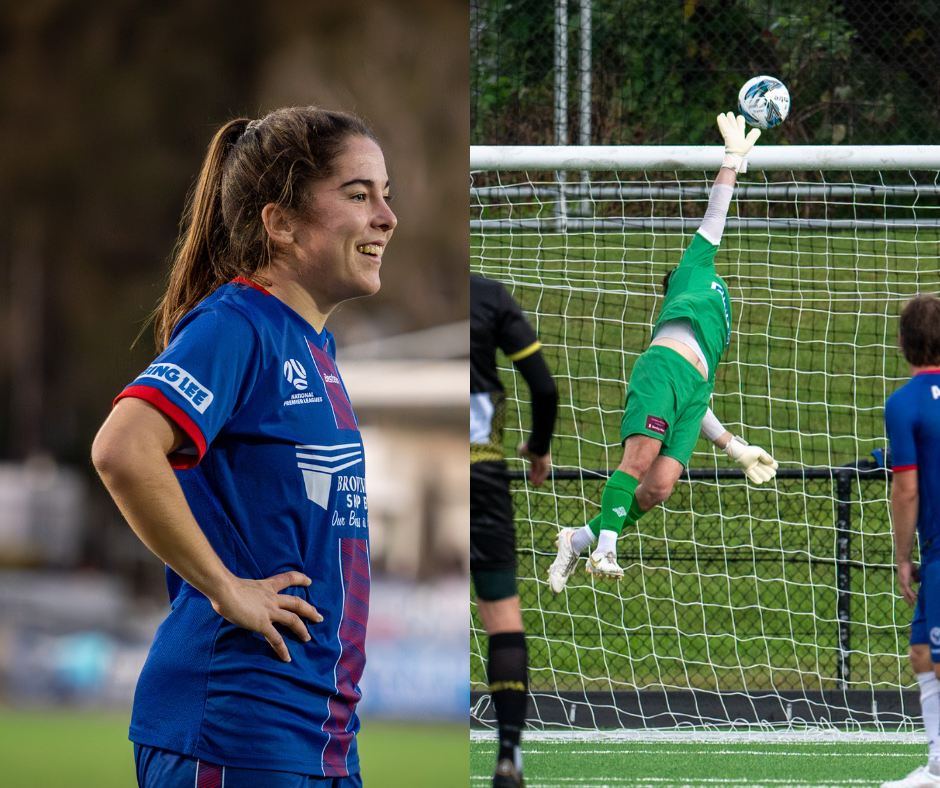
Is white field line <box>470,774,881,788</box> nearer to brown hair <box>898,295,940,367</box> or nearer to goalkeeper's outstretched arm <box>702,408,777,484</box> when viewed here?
goalkeeper's outstretched arm <box>702,408,777,484</box>

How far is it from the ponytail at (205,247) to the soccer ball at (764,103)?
8.52ft

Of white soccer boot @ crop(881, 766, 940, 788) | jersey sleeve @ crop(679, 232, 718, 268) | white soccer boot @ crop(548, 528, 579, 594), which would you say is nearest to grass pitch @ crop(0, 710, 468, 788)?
white soccer boot @ crop(548, 528, 579, 594)

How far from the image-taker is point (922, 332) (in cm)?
277

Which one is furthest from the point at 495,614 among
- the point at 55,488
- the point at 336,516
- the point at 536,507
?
the point at 536,507

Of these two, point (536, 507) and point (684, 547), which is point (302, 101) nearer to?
point (536, 507)

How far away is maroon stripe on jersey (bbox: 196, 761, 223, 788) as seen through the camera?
84 cm

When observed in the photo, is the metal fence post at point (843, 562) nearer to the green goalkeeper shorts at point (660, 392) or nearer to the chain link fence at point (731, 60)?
the green goalkeeper shorts at point (660, 392)

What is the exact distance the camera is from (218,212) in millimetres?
969

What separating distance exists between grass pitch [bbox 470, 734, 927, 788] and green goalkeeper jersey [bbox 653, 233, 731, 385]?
1325 millimetres

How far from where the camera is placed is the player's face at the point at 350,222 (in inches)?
35.4

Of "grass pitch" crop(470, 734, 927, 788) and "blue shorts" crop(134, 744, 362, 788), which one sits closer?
"blue shorts" crop(134, 744, 362, 788)

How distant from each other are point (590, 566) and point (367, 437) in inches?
86.8

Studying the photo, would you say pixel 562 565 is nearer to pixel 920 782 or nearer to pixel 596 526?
pixel 596 526

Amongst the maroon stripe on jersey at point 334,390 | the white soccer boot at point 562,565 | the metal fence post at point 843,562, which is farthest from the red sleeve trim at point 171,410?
the metal fence post at point 843,562
